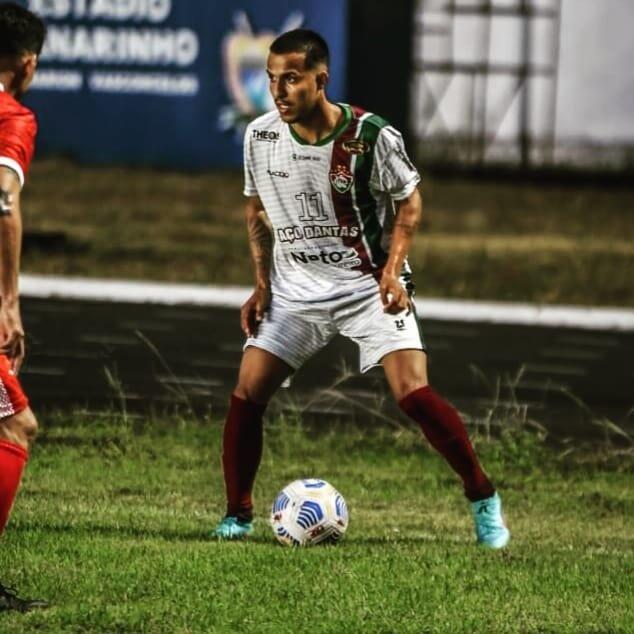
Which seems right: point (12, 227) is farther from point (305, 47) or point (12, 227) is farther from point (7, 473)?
point (305, 47)

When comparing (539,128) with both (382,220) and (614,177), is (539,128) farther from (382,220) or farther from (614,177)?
(382,220)

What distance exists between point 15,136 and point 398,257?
1969mm

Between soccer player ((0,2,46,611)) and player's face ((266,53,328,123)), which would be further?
player's face ((266,53,328,123))

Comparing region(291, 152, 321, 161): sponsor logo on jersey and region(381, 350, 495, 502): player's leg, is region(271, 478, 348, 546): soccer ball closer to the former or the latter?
region(381, 350, 495, 502): player's leg

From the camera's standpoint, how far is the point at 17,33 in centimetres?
628

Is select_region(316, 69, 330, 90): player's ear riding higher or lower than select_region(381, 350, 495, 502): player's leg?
higher

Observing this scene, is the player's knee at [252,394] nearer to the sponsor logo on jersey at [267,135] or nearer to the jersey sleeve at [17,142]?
the sponsor logo on jersey at [267,135]

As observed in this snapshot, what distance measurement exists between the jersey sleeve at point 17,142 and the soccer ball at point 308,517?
2099 mm

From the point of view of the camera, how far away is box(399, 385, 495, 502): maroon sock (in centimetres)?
770

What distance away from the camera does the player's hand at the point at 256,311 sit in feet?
25.9

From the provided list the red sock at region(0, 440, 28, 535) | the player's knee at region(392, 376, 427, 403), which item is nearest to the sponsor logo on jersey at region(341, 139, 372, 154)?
the player's knee at region(392, 376, 427, 403)

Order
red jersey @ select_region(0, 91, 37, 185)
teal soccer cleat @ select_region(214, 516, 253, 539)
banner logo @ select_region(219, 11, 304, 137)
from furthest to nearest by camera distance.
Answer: banner logo @ select_region(219, 11, 304, 137), teal soccer cleat @ select_region(214, 516, 253, 539), red jersey @ select_region(0, 91, 37, 185)

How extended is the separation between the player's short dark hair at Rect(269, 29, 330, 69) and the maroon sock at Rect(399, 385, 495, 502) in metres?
1.35

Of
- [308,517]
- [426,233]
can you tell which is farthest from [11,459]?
[426,233]
